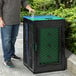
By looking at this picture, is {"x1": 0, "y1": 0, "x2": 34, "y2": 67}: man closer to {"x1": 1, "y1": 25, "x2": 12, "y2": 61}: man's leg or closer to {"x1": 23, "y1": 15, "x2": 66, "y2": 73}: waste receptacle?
{"x1": 1, "y1": 25, "x2": 12, "y2": 61}: man's leg

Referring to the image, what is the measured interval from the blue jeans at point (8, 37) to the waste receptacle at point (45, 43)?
27 centimetres

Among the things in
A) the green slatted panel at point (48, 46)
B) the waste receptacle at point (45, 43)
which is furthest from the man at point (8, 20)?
the green slatted panel at point (48, 46)

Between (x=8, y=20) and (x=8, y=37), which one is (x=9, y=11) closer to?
(x=8, y=20)

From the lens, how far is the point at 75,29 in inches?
286

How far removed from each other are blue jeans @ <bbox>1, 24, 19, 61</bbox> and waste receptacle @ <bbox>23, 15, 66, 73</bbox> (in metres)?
0.27

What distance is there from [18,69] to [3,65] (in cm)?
44

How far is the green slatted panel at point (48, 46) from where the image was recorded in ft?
22.6

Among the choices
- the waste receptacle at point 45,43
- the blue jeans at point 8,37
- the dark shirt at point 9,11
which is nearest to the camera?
the waste receptacle at point 45,43

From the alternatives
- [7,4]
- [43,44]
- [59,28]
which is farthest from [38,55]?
[7,4]

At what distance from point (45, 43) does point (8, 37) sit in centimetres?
80

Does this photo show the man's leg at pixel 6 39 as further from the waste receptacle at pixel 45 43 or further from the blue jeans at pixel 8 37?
the waste receptacle at pixel 45 43

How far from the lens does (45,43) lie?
696cm

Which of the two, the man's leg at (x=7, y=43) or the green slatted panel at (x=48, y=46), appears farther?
the man's leg at (x=7, y=43)

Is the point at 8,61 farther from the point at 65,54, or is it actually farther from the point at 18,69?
the point at 65,54
